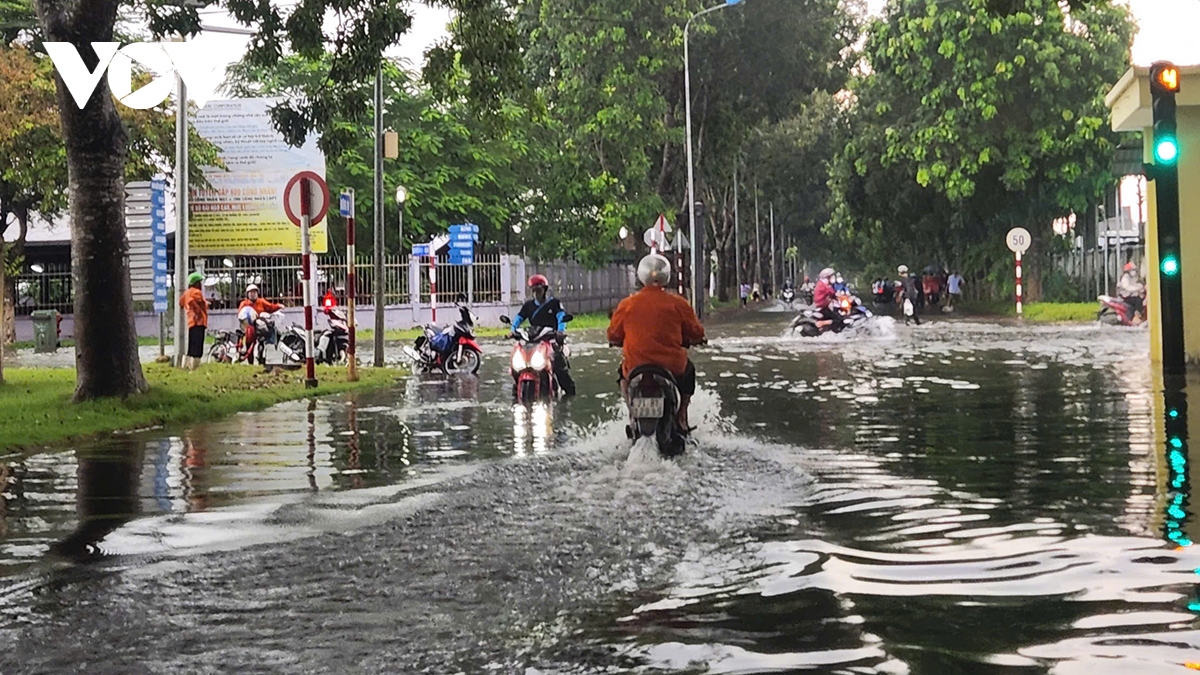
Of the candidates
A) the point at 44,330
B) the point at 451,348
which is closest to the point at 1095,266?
the point at 44,330

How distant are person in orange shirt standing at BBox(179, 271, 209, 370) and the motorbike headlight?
757 centimetres

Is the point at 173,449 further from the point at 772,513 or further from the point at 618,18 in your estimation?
the point at 618,18

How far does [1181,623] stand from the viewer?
614 centimetres

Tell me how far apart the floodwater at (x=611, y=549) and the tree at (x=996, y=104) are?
35.2m

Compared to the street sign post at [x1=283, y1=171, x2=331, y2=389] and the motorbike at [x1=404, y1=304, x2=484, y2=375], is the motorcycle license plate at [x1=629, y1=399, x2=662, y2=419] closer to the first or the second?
the street sign post at [x1=283, y1=171, x2=331, y2=389]

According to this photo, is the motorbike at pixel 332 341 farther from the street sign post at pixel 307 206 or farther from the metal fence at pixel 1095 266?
the metal fence at pixel 1095 266

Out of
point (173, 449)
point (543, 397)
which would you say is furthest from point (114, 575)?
point (543, 397)

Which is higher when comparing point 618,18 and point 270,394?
point 618,18

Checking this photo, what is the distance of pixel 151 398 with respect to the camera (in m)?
17.6

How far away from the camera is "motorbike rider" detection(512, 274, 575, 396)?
18.8 m

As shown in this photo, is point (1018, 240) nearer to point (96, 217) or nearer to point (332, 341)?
point (332, 341)

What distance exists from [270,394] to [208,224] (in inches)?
1021

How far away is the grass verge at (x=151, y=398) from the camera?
15398mm

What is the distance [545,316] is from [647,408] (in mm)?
7675
